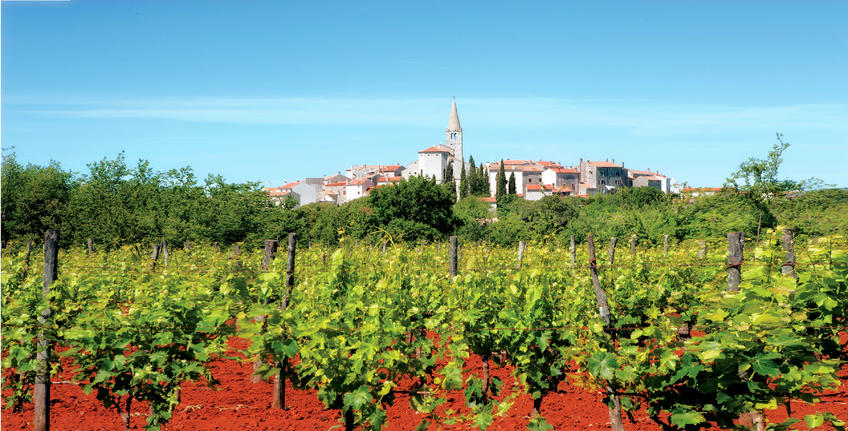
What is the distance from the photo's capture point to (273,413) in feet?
18.6

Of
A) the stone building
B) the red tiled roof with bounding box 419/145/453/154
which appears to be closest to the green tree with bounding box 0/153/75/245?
the red tiled roof with bounding box 419/145/453/154

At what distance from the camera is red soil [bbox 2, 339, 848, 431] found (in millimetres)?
5266

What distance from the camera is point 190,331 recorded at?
4293mm

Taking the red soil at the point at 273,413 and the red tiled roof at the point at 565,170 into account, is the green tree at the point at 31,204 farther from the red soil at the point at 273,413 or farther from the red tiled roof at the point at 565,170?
the red tiled roof at the point at 565,170

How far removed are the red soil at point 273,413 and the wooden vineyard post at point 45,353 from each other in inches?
9.0

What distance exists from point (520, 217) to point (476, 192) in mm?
28127

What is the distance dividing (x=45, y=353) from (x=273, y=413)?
209 centimetres

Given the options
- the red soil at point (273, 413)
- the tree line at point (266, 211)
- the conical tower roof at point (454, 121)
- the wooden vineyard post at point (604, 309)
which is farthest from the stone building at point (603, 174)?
the wooden vineyard post at point (604, 309)

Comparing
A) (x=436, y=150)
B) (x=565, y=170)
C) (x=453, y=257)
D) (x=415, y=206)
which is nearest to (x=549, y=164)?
(x=565, y=170)

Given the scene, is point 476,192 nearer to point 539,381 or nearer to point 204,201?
point 204,201

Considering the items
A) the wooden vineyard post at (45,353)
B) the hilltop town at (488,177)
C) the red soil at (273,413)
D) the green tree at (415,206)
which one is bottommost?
the red soil at (273,413)

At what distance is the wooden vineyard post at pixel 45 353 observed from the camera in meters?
4.79

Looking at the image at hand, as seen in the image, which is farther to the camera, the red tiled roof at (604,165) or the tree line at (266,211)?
the red tiled roof at (604,165)

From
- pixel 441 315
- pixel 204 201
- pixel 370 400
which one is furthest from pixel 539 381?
pixel 204 201
